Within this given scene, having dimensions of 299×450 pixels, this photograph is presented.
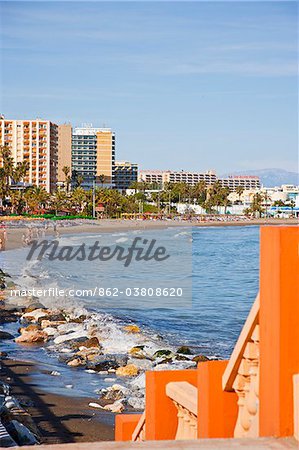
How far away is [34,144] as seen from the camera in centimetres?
12300

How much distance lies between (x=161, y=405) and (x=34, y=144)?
121057 millimetres

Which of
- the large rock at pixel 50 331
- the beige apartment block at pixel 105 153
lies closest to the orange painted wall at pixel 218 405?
the large rock at pixel 50 331

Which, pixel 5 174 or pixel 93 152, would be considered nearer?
pixel 5 174

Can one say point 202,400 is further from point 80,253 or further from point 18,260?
point 80,253

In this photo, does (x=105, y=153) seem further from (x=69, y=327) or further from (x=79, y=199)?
(x=69, y=327)

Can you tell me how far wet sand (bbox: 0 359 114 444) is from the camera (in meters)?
8.58

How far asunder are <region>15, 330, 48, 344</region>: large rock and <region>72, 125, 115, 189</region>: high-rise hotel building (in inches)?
5629

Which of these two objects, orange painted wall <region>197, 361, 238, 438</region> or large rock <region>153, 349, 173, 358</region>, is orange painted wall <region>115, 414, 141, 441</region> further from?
large rock <region>153, 349, 173, 358</region>

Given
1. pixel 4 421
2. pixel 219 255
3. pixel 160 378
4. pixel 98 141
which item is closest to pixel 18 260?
pixel 219 255

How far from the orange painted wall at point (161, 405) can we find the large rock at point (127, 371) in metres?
8.59

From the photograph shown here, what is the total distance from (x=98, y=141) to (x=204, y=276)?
129 metres

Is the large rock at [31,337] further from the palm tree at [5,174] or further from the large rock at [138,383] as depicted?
the palm tree at [5,174]

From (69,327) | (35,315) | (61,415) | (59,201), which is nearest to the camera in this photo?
(61,415)

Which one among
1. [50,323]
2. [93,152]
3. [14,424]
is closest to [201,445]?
[14,424]
